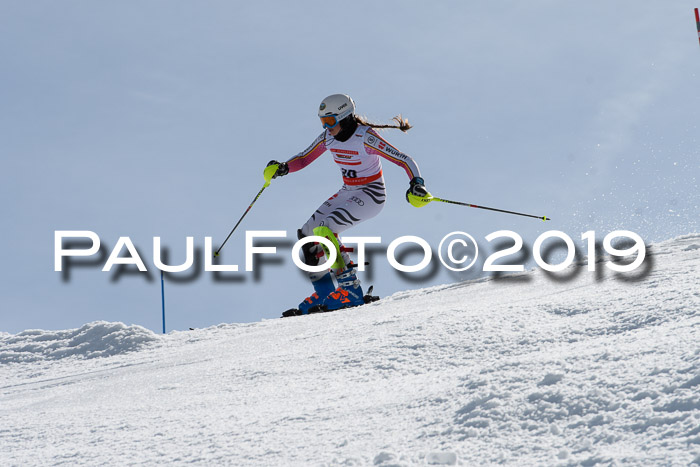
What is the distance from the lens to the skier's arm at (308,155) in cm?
838

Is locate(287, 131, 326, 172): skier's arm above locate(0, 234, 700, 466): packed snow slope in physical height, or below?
above

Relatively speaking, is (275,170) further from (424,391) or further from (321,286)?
(424,391)

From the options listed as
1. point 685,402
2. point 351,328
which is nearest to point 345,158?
point 351,328

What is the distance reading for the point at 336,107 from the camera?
7.80m

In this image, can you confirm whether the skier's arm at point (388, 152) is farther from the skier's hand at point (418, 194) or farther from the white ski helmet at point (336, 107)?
the white ski helmet at point (336, 107)

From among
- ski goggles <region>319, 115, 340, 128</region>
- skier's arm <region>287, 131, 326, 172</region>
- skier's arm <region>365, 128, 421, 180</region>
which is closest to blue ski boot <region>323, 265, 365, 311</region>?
skier's arm <region>365, 128, 421, 180</region>

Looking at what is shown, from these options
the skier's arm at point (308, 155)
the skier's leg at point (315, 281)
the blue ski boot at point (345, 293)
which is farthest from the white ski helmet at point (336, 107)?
the blue ski boot at point (345, 293)

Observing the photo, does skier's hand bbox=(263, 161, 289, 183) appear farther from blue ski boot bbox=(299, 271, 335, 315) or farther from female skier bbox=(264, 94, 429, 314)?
blue ski boot bbox=(299, 271, 335, 315)

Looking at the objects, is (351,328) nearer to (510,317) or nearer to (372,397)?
(510,317)

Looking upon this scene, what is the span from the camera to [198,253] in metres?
8.84

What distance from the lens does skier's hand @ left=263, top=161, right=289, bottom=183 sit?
28.0 feet

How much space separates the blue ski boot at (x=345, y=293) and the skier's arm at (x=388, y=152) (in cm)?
117

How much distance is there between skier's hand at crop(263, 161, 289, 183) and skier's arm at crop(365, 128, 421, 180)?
3.78ft

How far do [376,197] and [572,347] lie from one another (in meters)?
4.39
